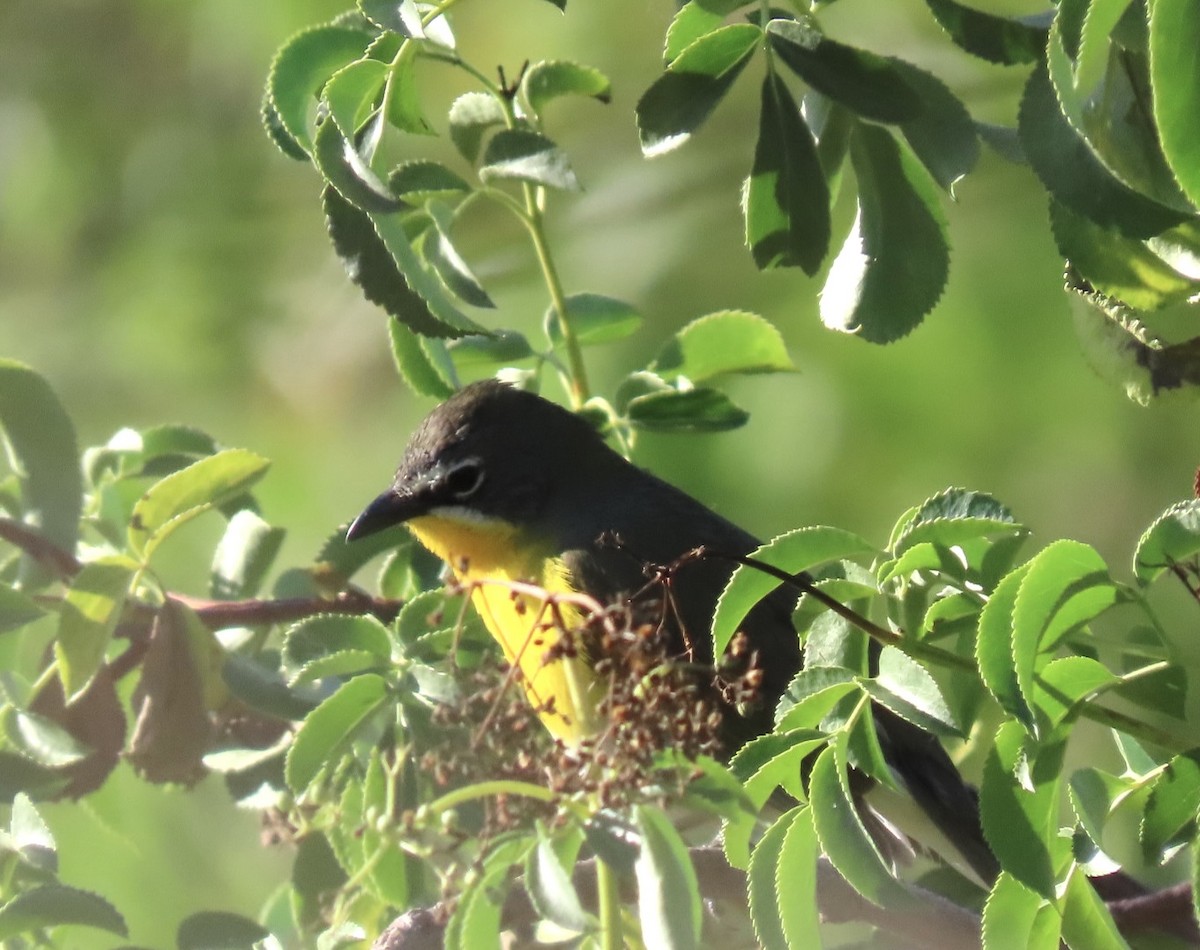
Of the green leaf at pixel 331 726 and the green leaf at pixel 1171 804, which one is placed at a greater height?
the green leaf at pixel 1171 804

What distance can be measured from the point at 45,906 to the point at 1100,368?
5.39ft

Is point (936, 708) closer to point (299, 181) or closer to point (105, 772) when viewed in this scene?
point (105, 772)

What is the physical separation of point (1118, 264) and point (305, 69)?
40.3 inches

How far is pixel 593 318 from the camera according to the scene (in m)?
3.27

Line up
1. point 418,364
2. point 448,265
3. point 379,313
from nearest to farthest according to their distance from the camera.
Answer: point 448,265 → point 418,364 → point 379,313

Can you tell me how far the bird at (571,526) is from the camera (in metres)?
3.27

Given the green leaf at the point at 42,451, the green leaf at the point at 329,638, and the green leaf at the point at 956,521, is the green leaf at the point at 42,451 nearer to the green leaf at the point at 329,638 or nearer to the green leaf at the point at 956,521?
the green leaf at the point at 329,638

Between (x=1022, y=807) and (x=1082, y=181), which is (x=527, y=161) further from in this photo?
(x=1022, y=807)

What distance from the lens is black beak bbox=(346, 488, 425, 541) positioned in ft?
10.8

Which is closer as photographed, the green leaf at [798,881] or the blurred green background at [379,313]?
the green leaf at [798,881]

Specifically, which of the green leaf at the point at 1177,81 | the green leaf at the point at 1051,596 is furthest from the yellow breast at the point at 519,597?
the green leaf at the point at 1177,81

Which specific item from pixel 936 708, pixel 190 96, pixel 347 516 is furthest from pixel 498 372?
pixel 190 96

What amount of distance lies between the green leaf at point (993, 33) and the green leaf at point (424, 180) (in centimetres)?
83

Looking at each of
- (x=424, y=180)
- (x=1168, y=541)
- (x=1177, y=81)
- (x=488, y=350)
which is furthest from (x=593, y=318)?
(x=1177, y=81)
